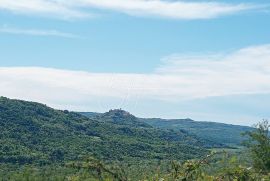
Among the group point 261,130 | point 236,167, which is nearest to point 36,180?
point 261,130

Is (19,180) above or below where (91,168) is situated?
below

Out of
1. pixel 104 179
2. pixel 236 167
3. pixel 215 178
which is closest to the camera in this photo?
pixel 104 179

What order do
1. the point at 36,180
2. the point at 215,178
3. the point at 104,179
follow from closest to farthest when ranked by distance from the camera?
the point at 104,179 < the point at 215,178 < the point at 36,180

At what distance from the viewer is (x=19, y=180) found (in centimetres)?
16050

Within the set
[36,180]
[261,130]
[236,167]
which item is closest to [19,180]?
[36,180]

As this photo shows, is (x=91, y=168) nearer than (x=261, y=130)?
Yes

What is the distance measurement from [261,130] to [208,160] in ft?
171

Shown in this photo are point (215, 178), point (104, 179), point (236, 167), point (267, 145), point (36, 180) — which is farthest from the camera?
point (36, 180)

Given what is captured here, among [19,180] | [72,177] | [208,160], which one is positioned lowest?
[19,180]

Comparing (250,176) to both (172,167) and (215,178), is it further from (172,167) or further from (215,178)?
(172,167)

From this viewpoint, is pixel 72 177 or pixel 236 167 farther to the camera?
pixel 236 167

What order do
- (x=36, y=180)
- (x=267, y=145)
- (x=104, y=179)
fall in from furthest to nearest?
(x=36, y=180) < (x=267, y=145) < (x=104, y=179)

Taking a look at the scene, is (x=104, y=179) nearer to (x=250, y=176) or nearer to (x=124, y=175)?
(x=124, y=175)

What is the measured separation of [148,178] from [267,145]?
1937 inches
